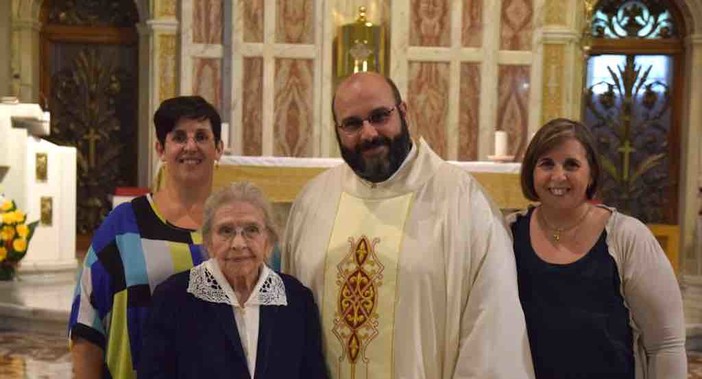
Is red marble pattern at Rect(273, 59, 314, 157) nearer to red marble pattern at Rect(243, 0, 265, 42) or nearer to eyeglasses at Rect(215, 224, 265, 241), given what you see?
red marble pattern at Rect(243, 0, 265, 42)

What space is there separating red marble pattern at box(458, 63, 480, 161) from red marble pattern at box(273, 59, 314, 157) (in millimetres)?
1464

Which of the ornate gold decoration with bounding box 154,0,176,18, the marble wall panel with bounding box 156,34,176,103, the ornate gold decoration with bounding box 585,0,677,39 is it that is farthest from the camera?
the ornate gold decoration with bounding box 585,0,677,39

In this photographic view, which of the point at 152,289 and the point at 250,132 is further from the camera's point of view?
the point at 250,132

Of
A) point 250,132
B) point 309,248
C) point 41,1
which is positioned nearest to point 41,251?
point 250,132

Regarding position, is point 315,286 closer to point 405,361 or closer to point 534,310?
point 405,361

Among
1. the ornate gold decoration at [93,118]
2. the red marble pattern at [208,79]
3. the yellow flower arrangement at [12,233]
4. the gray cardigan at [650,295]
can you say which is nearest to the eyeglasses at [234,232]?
the gray cardigan at [650,295]

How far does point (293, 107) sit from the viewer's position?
931 centimetres

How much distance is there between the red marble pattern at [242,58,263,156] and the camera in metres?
9.23

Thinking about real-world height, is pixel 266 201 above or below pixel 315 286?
above

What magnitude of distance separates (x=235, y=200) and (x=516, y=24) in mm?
7190

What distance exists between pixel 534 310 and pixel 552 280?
0.33 ft

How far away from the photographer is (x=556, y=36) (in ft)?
31.6

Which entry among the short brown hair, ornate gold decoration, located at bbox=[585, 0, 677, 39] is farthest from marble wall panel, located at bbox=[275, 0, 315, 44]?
the short brown hair

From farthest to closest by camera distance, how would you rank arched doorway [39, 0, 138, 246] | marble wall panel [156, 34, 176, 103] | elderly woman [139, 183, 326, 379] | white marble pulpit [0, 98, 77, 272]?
arched doorway [39, 0, 138, 246], marble wall panel [156, 34, 176, 103], white marble pulpit [0, 98, 77, 272], elderly woman [139, 183, 326, 379]
